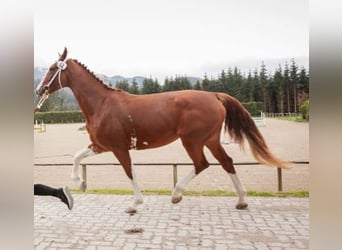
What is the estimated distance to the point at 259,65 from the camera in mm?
3291

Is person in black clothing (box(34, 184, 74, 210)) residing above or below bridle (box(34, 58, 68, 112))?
below

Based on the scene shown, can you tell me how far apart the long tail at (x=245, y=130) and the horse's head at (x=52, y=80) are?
1.63 meters

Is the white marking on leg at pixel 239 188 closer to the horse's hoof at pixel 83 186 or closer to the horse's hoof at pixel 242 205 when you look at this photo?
the horse's hoof at pixel 242 205

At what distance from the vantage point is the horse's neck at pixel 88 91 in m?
3.50

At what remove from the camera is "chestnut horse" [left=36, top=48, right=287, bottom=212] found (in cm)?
337

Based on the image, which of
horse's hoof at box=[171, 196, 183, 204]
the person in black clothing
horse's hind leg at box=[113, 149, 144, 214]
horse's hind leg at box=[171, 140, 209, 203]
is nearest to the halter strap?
horse's hind leg at box=[113, 149, 144, 214]

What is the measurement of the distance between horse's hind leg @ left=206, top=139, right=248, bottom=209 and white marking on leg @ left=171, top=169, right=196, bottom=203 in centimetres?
31

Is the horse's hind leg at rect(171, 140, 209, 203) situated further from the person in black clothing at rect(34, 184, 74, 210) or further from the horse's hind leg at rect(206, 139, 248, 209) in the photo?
the person in black clothing at rect(34, 184, 74, 210)

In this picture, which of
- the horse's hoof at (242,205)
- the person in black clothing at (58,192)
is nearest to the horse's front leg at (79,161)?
the person in black clothing at (58,192)

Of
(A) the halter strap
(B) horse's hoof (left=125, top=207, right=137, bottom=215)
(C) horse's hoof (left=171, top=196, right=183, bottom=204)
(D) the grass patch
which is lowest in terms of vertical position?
(B) horse's hoof (left=125, top=207, right=137, bottom=215)

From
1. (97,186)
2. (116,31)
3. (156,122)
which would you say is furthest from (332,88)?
(97,186)

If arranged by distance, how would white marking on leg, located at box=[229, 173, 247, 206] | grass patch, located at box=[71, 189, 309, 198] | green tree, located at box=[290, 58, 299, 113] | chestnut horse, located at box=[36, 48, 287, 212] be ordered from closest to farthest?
green tree, located at box=[290, 58, 299, 113] → chestnut horse, located at box=[36, 48, 287, 212] → white marking on leg, located at box=[229, 173, 247, 206] → grass patch, located at box=[71, 189, 309, 198]

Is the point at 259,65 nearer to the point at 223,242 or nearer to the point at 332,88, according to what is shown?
the point at 332,88

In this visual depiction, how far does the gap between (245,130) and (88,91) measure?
67.0 inches
